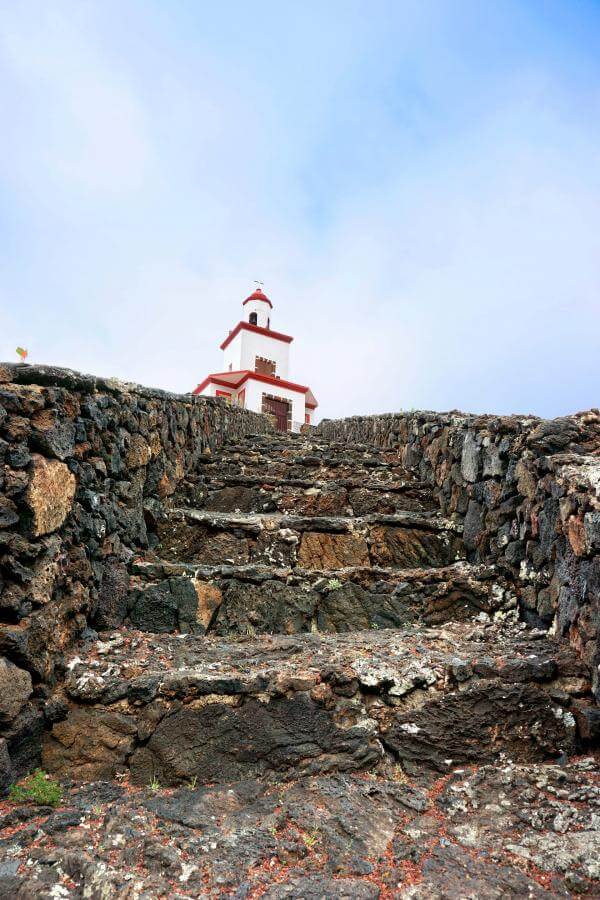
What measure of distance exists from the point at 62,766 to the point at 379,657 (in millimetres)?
2029

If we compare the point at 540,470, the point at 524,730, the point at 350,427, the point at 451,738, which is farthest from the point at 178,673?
the point at 350,427

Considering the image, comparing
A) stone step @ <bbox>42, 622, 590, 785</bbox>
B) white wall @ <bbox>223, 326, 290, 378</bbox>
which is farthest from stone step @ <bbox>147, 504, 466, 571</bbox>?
white wall @ <bbox>223, 326, 290, 378</bbox>

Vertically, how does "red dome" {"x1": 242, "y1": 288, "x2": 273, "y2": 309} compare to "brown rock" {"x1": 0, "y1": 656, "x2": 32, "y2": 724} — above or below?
above

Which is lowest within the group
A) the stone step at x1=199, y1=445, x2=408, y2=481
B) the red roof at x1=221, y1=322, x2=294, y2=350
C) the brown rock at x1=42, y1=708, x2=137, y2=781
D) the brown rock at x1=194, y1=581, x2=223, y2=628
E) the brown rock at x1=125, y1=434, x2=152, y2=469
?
the brown rock at x1=42, y1=708, x2=137, y2=781

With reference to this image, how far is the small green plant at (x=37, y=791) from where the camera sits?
8.80ft

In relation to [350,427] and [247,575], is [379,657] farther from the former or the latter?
[350,427]

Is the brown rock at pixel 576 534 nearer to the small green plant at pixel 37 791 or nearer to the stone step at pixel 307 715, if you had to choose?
the stone step at pixel 307 715

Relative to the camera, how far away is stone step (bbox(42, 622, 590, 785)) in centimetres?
303

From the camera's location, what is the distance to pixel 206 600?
4254 millimetres

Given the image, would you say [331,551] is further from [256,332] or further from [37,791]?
[256,332]

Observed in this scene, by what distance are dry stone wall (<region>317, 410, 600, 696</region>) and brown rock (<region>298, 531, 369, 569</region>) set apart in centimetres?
105

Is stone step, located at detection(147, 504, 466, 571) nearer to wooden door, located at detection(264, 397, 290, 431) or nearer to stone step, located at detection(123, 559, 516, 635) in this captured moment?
stone step, located at detection(123, 559, 516, 635)

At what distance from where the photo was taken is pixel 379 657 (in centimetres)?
356

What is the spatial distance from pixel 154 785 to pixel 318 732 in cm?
97
